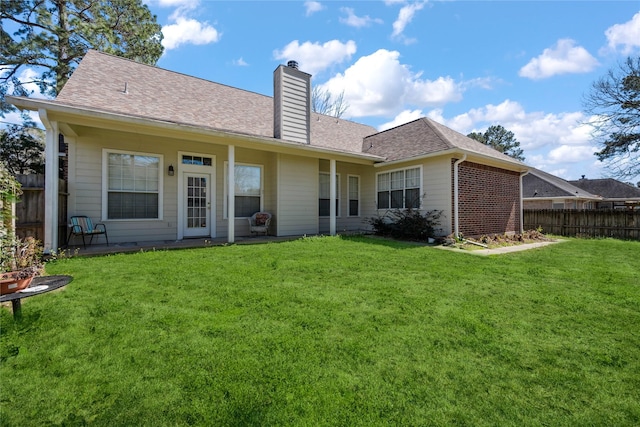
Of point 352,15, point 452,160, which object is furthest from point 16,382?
point 352,15

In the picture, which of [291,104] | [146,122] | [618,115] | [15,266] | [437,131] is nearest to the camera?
[15,266]

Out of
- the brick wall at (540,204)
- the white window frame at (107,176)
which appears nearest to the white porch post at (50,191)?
the white window frame at (107,176)

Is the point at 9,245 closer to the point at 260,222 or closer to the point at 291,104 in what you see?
the point at 260,222

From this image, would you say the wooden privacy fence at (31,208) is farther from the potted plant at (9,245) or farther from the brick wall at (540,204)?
the brick wall at (540,204)

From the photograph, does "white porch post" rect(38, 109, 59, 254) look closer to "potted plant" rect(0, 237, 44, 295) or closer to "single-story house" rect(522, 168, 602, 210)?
"potted plant" rect(0, 237, 44, 295)

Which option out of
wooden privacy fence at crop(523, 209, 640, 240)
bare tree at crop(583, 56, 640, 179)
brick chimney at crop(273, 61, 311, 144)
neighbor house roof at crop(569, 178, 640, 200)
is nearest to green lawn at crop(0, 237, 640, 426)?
brick chimney at crop(273, 61, 311, 144)

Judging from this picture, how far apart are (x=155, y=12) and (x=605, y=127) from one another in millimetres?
27284

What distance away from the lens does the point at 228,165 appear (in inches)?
329

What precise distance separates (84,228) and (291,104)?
6.66 m

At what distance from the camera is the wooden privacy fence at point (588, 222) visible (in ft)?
40.5

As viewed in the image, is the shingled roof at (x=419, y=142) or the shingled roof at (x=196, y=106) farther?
the shingled roof at (x=419, y=142)

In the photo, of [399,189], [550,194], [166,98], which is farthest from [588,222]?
[166,98]

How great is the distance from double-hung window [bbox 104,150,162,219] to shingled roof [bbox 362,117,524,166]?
7.47m

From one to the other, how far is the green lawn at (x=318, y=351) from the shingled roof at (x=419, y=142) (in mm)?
5613
